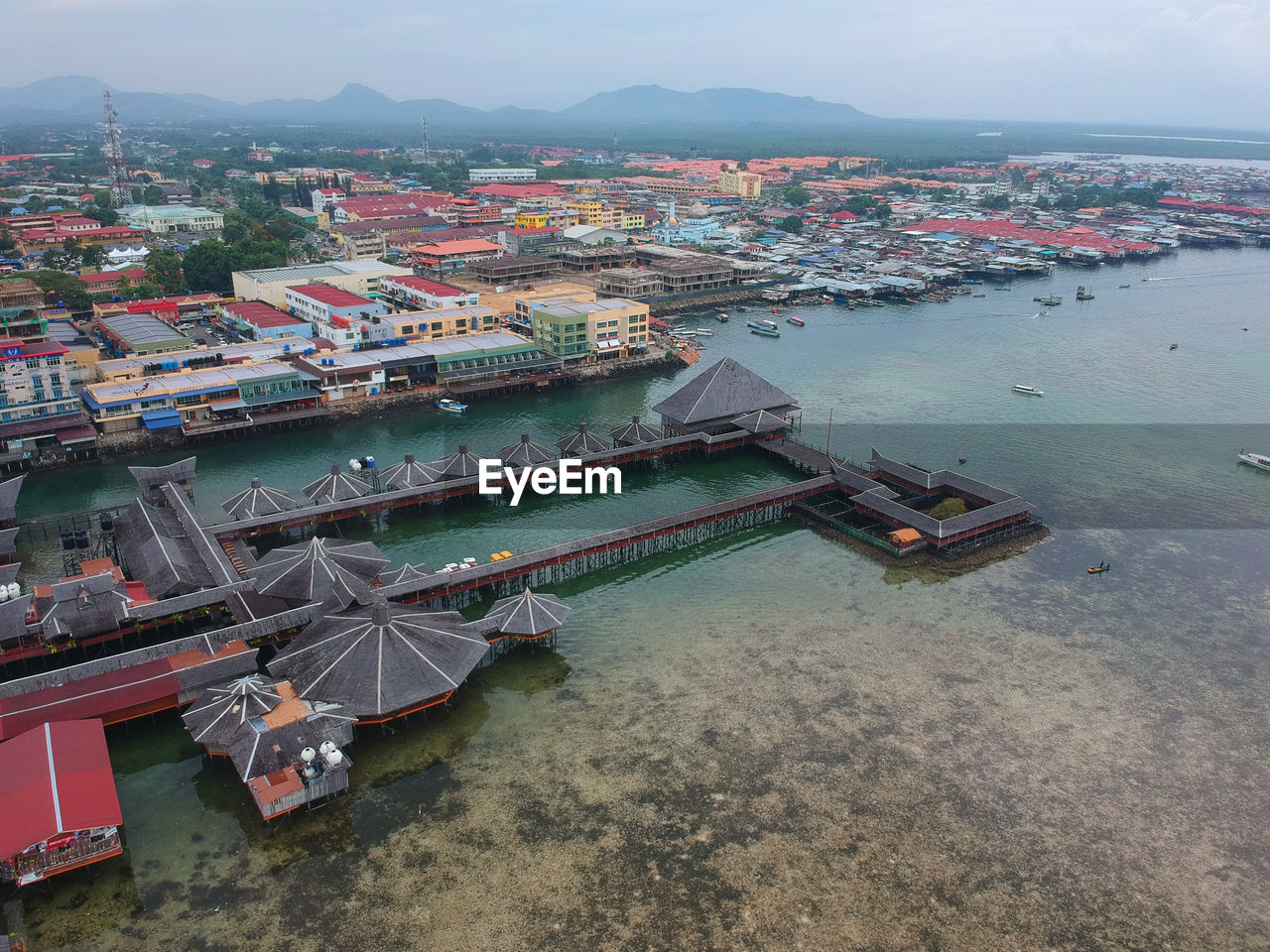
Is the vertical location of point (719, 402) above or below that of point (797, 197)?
below

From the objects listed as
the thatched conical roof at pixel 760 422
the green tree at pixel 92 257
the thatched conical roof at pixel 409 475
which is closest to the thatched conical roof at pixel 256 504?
the thatched conical roof at pixel 409 475

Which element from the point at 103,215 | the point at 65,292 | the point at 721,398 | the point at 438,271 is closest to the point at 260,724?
the point at 721,398

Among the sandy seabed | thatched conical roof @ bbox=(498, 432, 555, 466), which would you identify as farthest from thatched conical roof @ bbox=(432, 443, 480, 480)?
the sandy seabed

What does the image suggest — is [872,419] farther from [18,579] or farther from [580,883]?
[18,579]

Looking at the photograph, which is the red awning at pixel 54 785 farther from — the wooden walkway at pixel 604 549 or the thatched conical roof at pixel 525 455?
the thatched conical roof at pixel 525 455

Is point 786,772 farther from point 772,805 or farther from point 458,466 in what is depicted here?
point 458,466

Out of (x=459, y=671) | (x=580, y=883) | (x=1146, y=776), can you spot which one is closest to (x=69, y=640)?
(x=459, y=671)
